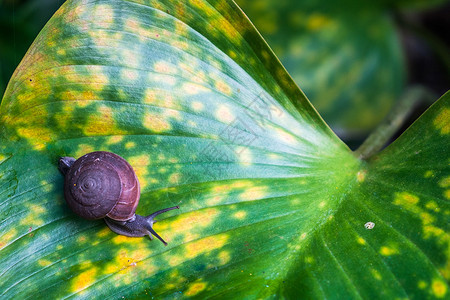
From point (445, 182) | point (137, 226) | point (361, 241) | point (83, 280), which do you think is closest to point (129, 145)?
point (137, 226)

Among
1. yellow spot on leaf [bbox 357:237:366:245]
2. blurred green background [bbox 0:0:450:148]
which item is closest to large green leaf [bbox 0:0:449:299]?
yellow spot on leaf [bbox 357:237:366:245]

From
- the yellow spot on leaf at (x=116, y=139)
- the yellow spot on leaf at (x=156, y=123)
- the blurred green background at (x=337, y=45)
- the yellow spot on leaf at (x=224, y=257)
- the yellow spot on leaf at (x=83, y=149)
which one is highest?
the blurred green background at (x=337, y=45)

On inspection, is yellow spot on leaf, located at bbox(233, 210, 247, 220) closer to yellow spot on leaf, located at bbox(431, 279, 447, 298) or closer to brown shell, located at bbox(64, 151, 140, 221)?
brown shell, located at bbox(64, 151, 140, 221)

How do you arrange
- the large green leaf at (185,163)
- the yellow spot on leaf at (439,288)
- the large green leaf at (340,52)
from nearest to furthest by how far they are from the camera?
the yellow spot on leaf at (439,288) < the large green leaf at (185,163) < the large green leaf at (340,52)

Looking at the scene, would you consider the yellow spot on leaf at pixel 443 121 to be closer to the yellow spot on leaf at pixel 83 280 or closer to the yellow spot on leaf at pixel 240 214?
the yellow spot on leaf at pixel 240 214

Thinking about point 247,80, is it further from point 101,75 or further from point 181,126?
point 101,75

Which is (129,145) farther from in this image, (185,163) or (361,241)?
(361,241)

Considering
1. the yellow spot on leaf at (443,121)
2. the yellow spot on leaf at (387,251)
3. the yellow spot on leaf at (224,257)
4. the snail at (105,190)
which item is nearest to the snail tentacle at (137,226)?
the snail at (105,190)
